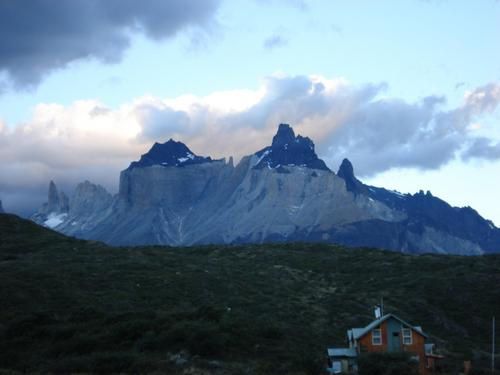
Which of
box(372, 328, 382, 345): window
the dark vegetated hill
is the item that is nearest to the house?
box(372, 328, 382, 345): window

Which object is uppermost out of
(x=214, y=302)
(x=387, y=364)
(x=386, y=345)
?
A: (x=214, y=302)

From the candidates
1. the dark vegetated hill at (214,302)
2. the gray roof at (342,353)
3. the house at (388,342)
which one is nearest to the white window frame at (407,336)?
the house at (388,342)

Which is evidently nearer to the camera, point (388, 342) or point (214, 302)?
point (388, 342)

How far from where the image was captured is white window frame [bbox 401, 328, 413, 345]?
49875 millimetres

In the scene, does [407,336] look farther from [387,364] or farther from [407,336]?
[387,364]

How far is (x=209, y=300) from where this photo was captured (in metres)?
71.6

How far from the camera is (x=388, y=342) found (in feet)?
164

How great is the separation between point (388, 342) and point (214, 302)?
960 inches

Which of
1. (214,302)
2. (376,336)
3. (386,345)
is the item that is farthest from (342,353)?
(214,302)

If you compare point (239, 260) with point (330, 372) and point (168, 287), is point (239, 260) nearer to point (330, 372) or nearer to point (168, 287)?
point (168, 287)

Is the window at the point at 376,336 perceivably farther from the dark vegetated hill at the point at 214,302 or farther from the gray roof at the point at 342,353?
the dark vegetated hill at the point at 214,302

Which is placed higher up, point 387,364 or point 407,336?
point 407,336

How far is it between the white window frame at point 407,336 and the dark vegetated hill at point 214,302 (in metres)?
5.50

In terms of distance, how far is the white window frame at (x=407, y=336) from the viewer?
164ft
